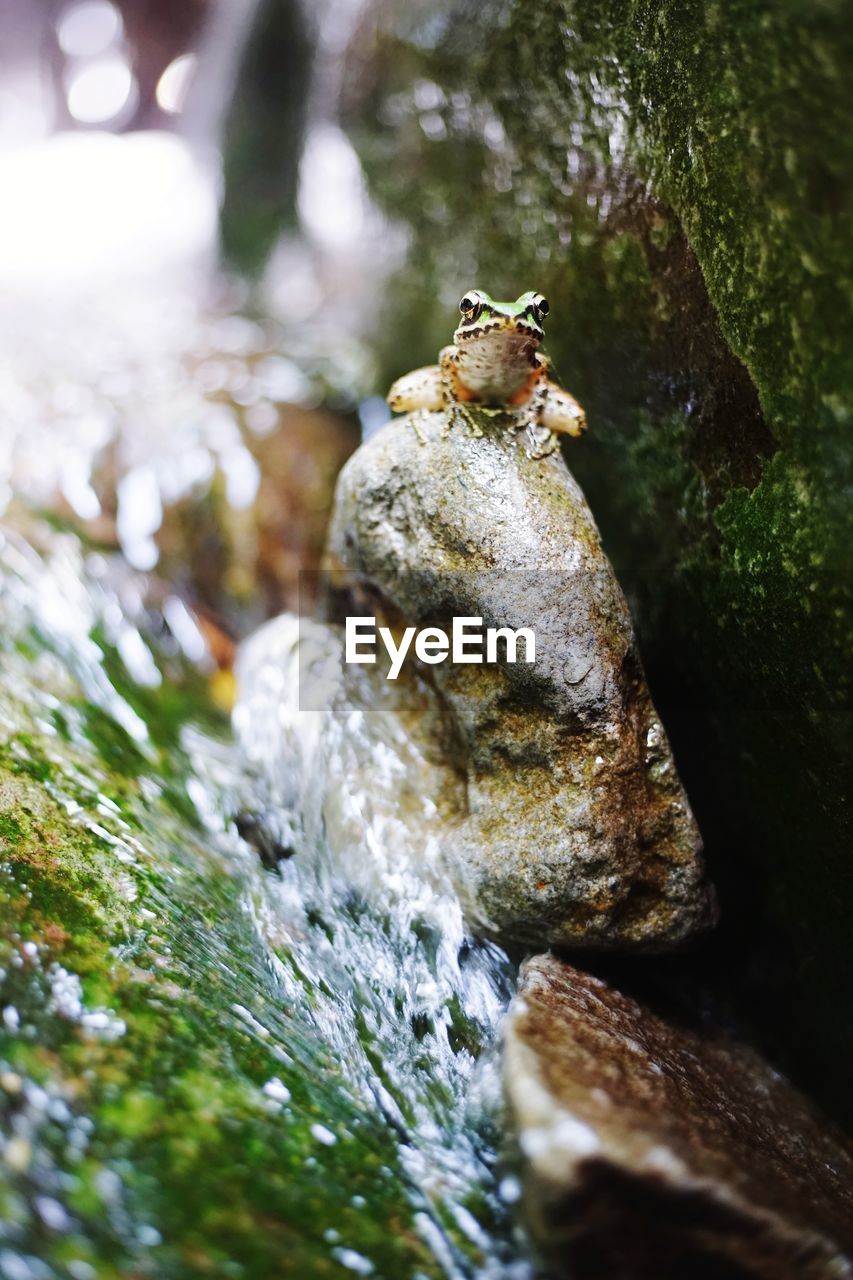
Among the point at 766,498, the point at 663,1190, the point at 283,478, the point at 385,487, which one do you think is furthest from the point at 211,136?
the point at 663,1190

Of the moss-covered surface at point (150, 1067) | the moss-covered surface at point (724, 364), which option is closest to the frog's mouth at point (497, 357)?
the moss-covered surface at point (724, 364)

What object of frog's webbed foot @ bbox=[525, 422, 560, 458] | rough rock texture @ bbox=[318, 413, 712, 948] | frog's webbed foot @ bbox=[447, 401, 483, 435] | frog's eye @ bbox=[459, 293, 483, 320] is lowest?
rough rock texture @ bbox=[318, 413, 712, 948]

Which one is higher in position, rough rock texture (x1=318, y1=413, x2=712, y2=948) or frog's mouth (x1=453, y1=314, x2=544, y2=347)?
frog's mouth (x1=453, y1=314, x2=544, y2=347)

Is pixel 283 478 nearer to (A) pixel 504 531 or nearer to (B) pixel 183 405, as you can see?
(B) pixel 183 405

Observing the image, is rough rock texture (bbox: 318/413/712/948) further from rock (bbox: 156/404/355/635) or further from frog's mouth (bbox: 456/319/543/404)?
rock (bbox: 156/404/355/635)

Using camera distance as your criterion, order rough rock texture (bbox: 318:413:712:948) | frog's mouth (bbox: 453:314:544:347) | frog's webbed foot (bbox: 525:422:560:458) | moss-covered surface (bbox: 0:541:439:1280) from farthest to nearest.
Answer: frog's webbed foot (bbox: 525:422:560:458), frog's mouth (bbox: 453:314:544:347), rough rock texture (bbox: 318:413:712:948), moss-covered surface (bbox: 0:541:439:1280)

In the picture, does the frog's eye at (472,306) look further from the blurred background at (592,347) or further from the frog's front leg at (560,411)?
the blurred background at (592,347)

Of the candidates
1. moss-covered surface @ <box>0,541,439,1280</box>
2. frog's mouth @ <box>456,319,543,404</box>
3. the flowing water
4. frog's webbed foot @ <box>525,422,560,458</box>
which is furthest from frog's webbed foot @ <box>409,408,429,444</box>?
moss-covered surface @ <box>0,541,439,1280</box>
